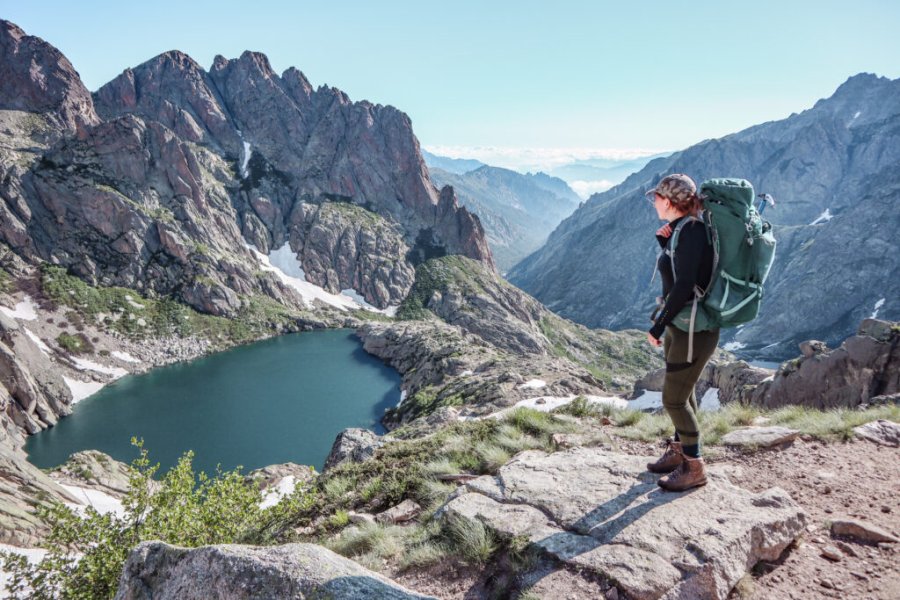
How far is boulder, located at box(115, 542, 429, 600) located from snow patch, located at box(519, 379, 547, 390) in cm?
4774

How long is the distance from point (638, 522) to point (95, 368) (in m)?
118

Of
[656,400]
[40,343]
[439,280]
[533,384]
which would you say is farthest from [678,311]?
[439,280]

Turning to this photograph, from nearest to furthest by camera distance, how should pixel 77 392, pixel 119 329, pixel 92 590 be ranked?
pixel 92 590, pixel 77 392, pixel 119 329

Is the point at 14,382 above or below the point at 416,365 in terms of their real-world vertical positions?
above

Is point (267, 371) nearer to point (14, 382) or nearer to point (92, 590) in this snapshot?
point (14, 382)

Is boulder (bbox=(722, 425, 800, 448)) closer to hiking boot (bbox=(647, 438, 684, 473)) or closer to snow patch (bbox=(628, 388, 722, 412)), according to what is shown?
hiking boot (bbox=(647, 438, 684, 473))

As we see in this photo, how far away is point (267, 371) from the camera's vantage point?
104m

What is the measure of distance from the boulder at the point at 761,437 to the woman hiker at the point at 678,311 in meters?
2.50

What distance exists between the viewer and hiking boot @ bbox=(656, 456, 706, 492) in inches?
254

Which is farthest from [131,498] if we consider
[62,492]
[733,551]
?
[62,492]

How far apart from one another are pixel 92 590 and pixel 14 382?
8104 cm

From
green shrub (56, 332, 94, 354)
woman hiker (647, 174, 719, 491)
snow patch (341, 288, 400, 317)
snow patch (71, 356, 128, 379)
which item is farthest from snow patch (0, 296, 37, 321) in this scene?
woman hiker (647, 174, 719, 491)

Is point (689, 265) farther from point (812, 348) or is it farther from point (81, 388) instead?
point (81, 388)

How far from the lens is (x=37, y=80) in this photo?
547ft
